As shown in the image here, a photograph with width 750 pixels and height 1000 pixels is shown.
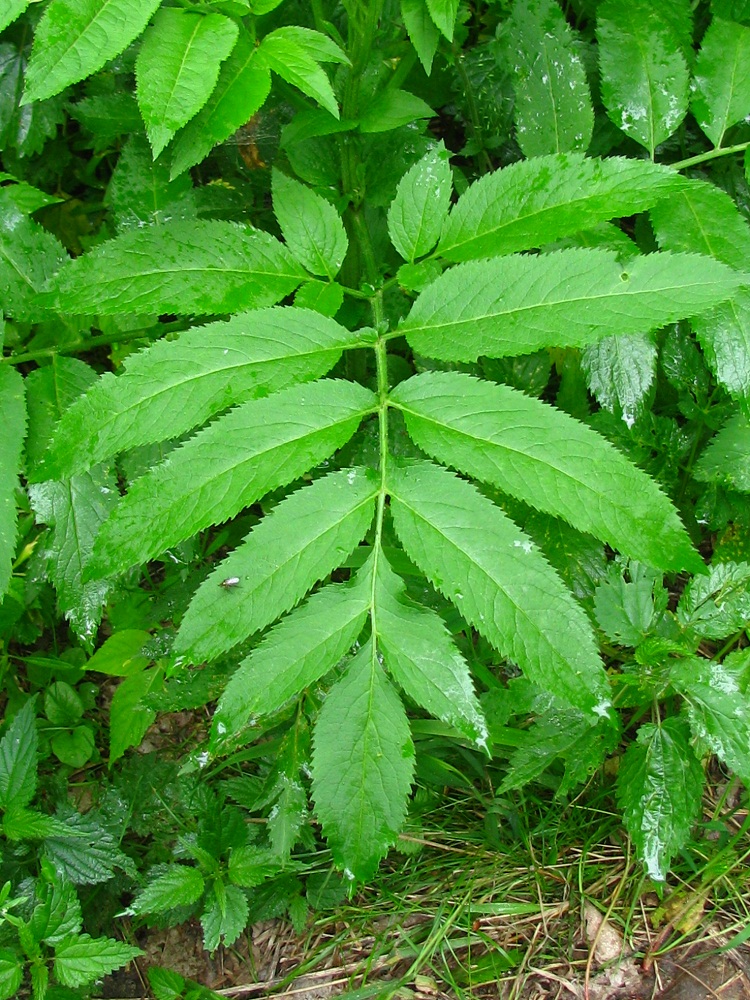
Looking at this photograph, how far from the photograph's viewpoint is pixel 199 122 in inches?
56.6

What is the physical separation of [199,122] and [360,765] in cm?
110

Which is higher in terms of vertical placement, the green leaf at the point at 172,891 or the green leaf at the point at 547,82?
the green leaf at the point at 547,82

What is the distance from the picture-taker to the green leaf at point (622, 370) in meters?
1.73

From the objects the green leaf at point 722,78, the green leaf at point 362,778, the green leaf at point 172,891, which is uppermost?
the green leaf at point 722,78

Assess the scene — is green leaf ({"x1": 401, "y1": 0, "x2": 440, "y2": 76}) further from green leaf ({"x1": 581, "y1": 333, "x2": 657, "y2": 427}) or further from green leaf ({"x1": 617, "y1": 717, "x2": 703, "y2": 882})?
green leaf ({"x1": 617, "y1": 717, "x2": 703, "y2": 882})

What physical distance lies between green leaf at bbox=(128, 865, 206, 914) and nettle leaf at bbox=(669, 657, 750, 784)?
1.32 m

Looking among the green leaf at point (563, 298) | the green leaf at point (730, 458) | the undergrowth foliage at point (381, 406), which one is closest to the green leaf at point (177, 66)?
the undergrowth foliage at point (381, 406)

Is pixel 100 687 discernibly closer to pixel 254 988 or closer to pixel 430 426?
pixel 254 988

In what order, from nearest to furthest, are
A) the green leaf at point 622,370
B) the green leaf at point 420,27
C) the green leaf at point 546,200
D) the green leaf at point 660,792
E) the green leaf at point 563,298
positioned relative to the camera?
the green leaf at point 563,298 < the green leaf at point 546,200 < the green leaf at point 420,27 < the green leaf at point 622,370 < the green leaf at point 660,792

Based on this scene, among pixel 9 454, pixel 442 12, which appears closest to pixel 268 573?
pixel 9 454

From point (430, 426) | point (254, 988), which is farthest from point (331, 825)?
point (254, 988)

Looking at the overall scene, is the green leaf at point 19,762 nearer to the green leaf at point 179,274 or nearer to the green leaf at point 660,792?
the green leaf at point 179,274

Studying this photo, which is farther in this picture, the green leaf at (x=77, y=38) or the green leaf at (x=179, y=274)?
the green leaf at (x=179, y=274)

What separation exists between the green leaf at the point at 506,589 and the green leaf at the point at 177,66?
70 cm
